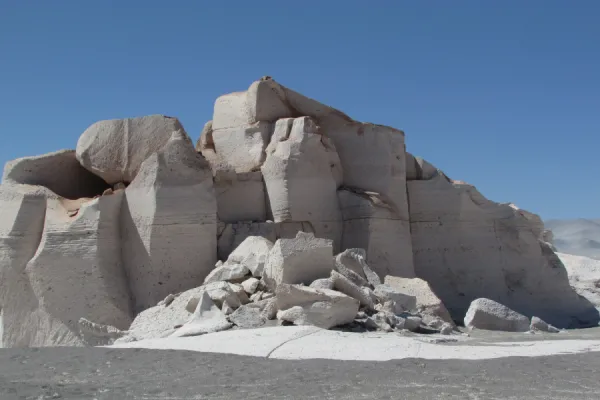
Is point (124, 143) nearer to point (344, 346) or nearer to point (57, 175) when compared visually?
point (57, 175)

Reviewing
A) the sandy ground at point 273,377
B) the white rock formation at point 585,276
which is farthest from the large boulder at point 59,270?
the white rock formation at point 585,276

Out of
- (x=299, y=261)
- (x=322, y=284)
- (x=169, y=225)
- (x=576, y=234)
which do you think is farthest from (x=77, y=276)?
(x=576, y=234)

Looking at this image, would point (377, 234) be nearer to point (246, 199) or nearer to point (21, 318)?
point (246, 199)

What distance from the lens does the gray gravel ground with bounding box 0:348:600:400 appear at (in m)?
6.39

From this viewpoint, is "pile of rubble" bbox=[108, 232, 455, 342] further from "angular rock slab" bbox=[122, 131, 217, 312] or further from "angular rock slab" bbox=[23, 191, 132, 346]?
"angular rock slab" bbox=[23, 191, 132, 346]

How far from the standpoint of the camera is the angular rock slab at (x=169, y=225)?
1219cm

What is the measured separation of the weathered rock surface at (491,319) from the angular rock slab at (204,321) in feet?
14.0

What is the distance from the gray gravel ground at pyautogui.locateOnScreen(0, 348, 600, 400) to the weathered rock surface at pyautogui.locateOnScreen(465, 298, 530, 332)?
3.66 meters

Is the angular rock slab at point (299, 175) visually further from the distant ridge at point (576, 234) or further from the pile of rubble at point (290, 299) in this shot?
the distant ridge at point (576, 234)

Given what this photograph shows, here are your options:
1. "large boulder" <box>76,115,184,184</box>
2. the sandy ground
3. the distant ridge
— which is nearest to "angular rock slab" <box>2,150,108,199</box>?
"large boulder" <box>76,115,184,184</box>

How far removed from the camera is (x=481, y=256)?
15031 millimetres

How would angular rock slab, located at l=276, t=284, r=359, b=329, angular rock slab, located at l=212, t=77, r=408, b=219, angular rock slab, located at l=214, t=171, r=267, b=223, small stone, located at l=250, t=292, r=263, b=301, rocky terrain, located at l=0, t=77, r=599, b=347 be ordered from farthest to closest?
angular rock slab, located at l=212, t=77, r=408, b=219 < angular rock slab, located at l=214, t=171, r=267, b=223 < rocky terrain, located at l=0, t=77, r=599, b=347 < small stone, located at l=250, t=292, r=263, b=301 < angular rock slab, located at l=276, t=284, r=359, b=329

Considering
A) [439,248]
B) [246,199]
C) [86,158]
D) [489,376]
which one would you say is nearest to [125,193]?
[86,158]

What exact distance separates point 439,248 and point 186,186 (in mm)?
5267
